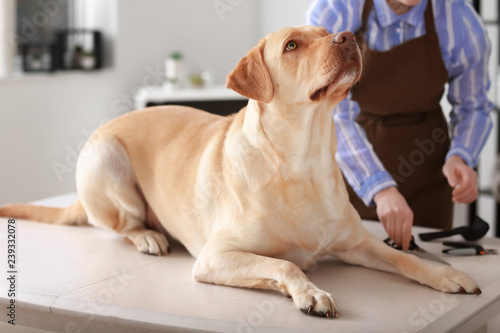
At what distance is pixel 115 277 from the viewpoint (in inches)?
50.9

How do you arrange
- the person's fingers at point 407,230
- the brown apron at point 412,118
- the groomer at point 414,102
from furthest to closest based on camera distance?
the brown apron at point 412,118 < the groomer at point 414,102 < the person's fingers at point 407,230

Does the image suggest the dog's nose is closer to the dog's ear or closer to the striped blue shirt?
the dog's ear

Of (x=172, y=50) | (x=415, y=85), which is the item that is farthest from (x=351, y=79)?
(x=172, y=50)

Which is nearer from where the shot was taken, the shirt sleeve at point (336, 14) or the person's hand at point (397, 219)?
the person's hand at point (397, 219)

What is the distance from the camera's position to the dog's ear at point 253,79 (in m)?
1.25

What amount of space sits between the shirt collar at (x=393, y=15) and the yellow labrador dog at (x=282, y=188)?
53 centimetres

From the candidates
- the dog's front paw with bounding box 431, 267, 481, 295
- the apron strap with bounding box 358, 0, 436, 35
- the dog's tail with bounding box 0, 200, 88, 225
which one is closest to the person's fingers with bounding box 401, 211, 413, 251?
the dog's front paw with bounding box 431, 267, 481, 295

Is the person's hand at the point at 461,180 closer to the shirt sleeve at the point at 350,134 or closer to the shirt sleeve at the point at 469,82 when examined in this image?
the shirt sleeve at the point at 469,82

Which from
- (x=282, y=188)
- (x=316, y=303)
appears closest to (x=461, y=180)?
(x=282, y=188)

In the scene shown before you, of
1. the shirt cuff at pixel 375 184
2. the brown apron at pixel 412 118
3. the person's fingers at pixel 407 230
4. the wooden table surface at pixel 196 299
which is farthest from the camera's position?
the brown apron at pixel 412 118

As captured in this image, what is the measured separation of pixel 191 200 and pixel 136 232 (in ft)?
0.76

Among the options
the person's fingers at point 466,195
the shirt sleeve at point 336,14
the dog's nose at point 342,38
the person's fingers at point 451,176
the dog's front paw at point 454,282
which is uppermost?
the shirt sleeve at point 336,14

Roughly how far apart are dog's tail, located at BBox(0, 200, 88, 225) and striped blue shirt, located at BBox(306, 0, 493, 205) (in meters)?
0.71

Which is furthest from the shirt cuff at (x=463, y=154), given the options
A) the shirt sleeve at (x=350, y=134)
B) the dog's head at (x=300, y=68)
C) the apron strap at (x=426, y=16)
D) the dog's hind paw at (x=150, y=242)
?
the dog's hind paw at (x=150, y=242)
